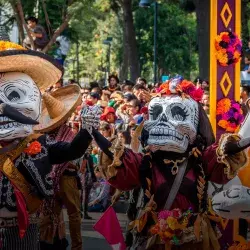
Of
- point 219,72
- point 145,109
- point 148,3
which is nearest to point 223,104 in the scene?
point 219,72

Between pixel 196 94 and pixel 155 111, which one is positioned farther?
pixel 196 94

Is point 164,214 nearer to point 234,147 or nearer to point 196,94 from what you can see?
point 234,147

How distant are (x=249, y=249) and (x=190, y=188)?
92 cm

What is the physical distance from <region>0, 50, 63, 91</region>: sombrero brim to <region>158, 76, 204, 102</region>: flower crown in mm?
886

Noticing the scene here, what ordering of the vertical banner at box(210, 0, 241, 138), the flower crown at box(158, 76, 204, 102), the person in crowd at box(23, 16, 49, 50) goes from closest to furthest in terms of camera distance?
the flower crown at box(158, 76, 204, 102), the vertical banner at box(210, 0, 241, 138), the person in crowd at box(23, 16, 49, 50)

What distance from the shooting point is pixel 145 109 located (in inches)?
301

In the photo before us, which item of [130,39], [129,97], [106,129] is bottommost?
[130,39]

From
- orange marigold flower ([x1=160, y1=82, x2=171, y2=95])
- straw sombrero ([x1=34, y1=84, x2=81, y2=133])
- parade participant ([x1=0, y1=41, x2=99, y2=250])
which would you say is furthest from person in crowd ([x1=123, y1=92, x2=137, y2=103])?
parade participant ([x1=0, y1=41, x2=99, y2=250])

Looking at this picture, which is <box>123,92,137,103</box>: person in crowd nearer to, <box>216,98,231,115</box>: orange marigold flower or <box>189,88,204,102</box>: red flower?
<box>216,98,231,115</box>: orange marigold flower

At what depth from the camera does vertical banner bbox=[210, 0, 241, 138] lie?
8.85m

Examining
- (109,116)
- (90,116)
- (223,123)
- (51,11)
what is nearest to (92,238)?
(109,116)

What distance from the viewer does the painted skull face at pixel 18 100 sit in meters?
6.92

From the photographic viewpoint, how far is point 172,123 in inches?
286

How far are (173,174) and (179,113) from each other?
0.50 metres
